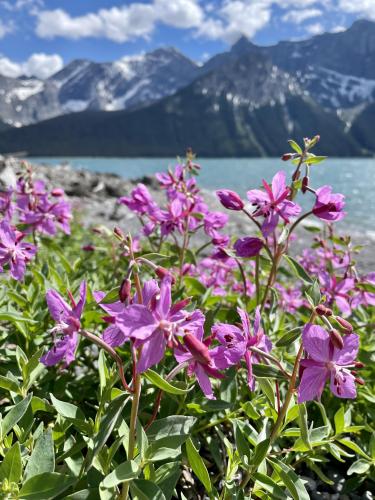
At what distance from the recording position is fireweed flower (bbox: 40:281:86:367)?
177 cm

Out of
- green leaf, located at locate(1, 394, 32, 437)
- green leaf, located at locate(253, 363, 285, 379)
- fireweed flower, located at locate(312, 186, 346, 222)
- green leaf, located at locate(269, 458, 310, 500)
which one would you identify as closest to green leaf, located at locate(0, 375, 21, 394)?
green leaf, located at locate(1, 394, 32, 437)

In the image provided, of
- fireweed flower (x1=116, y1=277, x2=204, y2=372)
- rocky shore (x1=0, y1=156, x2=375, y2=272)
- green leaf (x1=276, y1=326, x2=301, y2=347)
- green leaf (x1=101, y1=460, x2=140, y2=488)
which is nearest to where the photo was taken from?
fireweed flower (x1=116, y1=277, x2=204, y2=372)

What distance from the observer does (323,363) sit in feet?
6.07

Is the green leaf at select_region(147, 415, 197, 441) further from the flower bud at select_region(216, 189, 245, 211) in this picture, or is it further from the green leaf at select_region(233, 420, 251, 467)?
the flower bud at select_region(216, 189, 245, 211)

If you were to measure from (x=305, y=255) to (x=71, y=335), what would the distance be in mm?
4688

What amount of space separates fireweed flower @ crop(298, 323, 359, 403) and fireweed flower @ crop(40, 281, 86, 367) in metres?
0.89

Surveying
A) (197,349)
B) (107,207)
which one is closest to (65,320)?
(197,349)

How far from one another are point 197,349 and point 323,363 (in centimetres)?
58

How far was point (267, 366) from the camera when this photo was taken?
1981mm

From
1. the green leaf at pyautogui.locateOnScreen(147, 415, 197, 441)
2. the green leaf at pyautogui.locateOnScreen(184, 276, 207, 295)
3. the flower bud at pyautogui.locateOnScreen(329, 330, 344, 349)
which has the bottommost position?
the green leaf at pyautogui.locateOnScreen(147, 415, 197, 441)

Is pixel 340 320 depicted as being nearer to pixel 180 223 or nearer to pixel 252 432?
pixel 252 432

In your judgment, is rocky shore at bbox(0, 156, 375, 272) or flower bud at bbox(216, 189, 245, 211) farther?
rocky shore at bbox(0, 156, 375, 272)

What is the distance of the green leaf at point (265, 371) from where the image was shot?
6.44 feet

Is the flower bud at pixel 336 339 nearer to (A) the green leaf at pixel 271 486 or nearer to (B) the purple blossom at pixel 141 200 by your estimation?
(A) the green leaf at pixel 271 486
